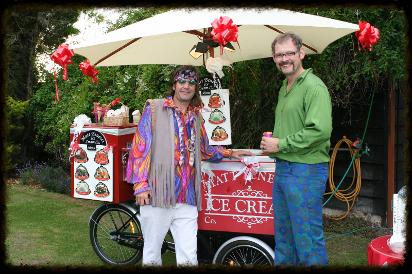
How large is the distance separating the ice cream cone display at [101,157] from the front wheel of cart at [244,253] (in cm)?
121

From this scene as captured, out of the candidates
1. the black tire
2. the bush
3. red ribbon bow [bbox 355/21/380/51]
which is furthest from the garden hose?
the bush

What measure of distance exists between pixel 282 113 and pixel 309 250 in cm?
90

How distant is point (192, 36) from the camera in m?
4.47

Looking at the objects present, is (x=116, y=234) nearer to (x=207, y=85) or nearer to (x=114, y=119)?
(x=114, y=119)

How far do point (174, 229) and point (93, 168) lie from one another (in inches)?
40.6

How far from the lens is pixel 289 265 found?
3.32 metres

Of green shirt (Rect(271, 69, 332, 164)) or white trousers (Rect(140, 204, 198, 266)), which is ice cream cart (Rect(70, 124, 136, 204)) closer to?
white trousers (Rect(140, 204, 198, 266))

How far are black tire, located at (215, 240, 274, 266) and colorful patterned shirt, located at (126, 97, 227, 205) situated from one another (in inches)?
22.2

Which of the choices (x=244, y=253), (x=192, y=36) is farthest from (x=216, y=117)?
(x=244, y=253)

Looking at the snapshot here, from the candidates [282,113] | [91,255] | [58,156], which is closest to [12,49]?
[58,156]

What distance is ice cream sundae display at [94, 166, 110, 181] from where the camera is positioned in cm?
411

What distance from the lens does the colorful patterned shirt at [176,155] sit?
11.3ft

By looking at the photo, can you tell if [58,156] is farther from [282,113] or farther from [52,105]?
[282,113]

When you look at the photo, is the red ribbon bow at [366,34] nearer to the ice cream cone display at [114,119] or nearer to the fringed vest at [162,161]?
the fringed vest at [162,161]
